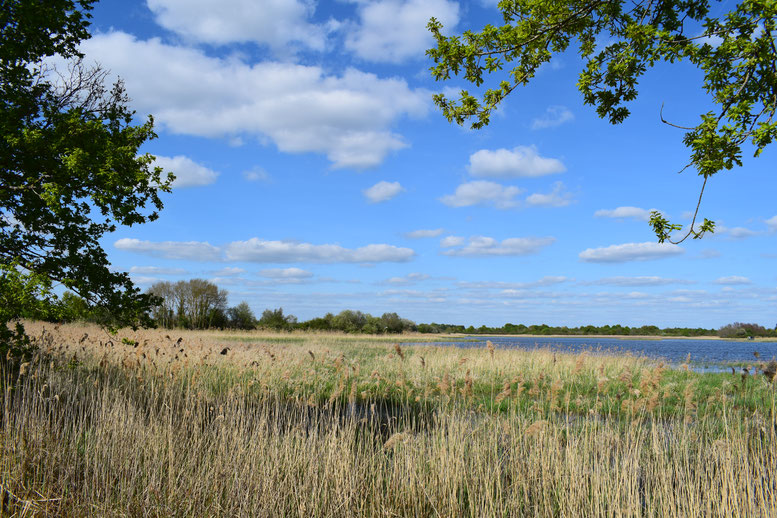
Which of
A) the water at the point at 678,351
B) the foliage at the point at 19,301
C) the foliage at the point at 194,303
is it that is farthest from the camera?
the foliage at the point at 194,303

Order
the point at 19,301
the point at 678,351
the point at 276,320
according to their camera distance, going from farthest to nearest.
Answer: the point at 276,320 → the point at 678,351 → the point at 19,301

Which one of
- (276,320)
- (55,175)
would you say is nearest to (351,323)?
(276,320)

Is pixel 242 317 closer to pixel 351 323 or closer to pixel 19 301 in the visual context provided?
pixel 351 323

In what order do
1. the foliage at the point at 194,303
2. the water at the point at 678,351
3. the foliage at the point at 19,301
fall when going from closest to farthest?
the foliage at the point at 19,301, the water at the point at 678,351, the foliage at the point at 194,303

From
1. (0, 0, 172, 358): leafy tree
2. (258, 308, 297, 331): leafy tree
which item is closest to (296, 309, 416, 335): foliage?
(258, 308, 297, 331): leafy tree

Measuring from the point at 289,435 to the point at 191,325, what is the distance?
155ft

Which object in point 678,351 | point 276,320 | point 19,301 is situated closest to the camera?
point 19,301

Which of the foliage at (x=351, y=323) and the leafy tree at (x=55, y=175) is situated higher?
the leafy tree at (x=55, y=175)

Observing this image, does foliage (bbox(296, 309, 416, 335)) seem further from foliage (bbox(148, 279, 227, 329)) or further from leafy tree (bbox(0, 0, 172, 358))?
leafy tree (bbox(0, 0, 172, 358))

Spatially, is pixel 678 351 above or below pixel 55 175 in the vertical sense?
below

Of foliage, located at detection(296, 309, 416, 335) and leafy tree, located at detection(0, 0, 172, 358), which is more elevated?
leafy tree, located at detection(0, 0, 172, 358)

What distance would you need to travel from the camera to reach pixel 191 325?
48062mm

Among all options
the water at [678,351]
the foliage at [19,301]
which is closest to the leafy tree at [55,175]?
the foliage at [19,301]

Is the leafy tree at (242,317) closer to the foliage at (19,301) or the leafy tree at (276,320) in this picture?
the leafy tree at (276,320)
